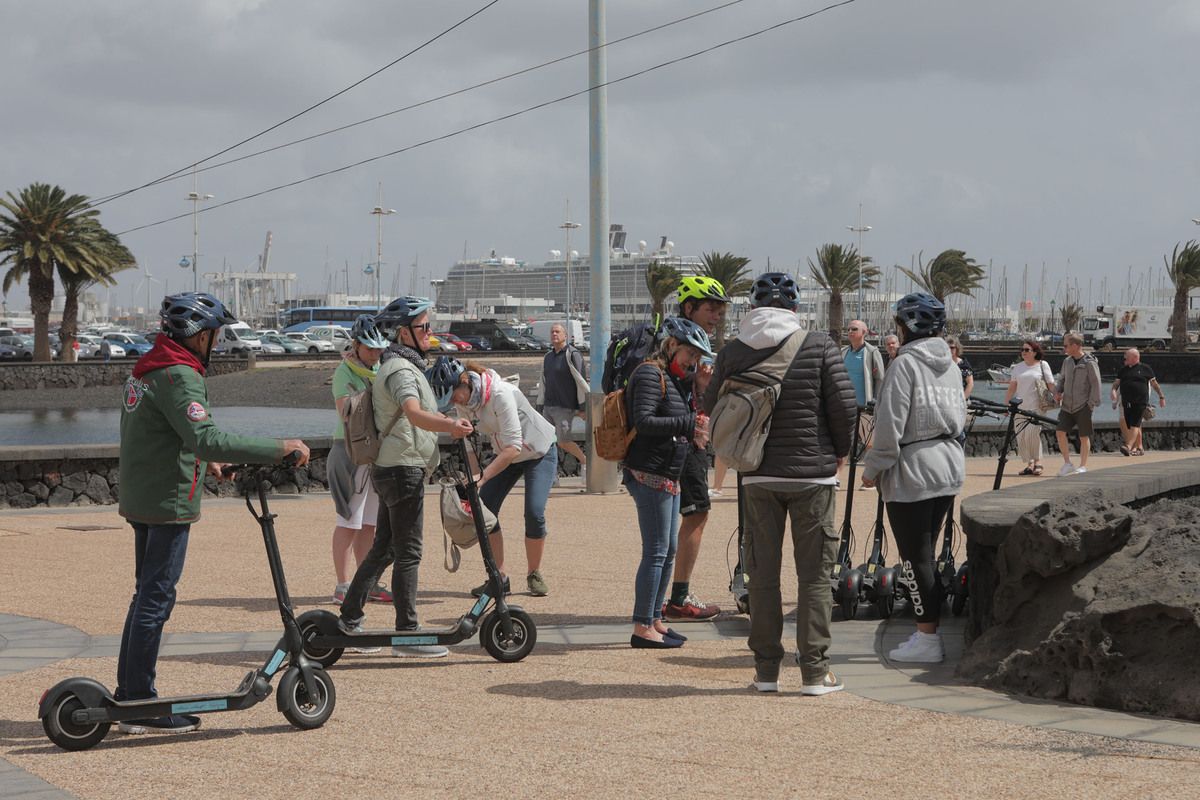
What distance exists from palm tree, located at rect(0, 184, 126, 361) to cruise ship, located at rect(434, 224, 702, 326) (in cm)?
8924

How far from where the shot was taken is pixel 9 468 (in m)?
13.8

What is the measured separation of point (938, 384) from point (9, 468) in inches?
395

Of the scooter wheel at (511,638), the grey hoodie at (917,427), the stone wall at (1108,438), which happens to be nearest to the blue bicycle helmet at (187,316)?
the scooter wheel at (511,638)

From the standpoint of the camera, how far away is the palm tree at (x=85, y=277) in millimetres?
63250

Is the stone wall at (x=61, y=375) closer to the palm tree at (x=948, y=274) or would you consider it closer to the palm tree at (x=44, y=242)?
the palm tree at (x=44, y=242)

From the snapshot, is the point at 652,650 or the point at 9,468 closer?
the point at 652,650

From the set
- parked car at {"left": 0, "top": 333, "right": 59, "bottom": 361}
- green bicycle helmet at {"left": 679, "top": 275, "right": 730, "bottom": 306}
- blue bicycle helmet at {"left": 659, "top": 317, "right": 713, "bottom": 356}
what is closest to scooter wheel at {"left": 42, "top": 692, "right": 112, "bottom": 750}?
blue bicycle helmet at {"left": 659, "top": 317, "right": 713, "bottom": 356}

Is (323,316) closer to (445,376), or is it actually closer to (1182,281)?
(1182,281)

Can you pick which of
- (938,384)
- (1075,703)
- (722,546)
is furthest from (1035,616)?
(722,546)

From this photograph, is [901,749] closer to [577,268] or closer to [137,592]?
[137,592]

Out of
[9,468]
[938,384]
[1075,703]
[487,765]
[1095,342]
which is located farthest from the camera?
[1095,342]

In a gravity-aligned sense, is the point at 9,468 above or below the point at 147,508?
below

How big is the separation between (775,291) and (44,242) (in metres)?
60.7

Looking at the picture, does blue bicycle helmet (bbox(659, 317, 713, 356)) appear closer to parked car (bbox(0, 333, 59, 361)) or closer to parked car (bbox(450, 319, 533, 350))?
parked car (bbox(0, 333, 59, 361))
